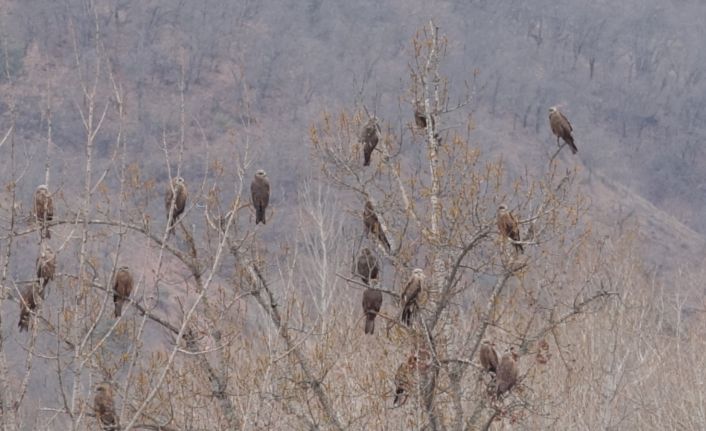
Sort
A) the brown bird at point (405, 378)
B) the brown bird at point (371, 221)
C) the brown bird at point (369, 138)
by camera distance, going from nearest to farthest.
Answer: the brown bird at point (405, 378)
the brown bird at point (371, 221)
the brown bird at point (369, 138)

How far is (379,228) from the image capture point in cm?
1155

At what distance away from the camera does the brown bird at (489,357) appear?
10.3 metres

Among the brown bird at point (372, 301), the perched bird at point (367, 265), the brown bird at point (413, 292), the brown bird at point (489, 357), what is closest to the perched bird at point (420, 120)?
the perched bird at point (367, 265)

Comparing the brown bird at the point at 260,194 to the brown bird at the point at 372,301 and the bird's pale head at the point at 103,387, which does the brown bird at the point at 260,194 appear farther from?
the bird's pale head at the point at 103,387

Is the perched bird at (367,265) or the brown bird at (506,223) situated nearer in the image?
the brown bird at (506,223)

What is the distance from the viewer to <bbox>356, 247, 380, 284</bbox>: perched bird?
11070 millimetres

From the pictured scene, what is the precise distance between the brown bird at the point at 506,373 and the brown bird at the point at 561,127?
86.5 inches

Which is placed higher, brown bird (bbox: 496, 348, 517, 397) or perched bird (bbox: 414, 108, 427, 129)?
perched bird (bbox: 414, 108, 427, 129)

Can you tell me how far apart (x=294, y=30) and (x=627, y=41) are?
36814 millimetres

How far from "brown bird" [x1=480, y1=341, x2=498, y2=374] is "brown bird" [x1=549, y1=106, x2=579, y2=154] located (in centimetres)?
211

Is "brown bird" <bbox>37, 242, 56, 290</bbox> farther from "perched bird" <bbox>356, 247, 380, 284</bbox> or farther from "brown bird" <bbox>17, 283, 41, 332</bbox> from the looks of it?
"perched bird" <bbox>356, 247, 380, 284</bbox>

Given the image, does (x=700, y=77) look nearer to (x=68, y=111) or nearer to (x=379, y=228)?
(x=68, y=111)

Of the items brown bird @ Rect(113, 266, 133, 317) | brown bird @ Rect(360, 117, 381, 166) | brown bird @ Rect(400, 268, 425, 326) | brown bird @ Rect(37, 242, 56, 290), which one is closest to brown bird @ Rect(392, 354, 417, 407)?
brown bird @ Rect(400, 268, 425, 326)

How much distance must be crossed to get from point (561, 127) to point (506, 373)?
2560 millimetres
